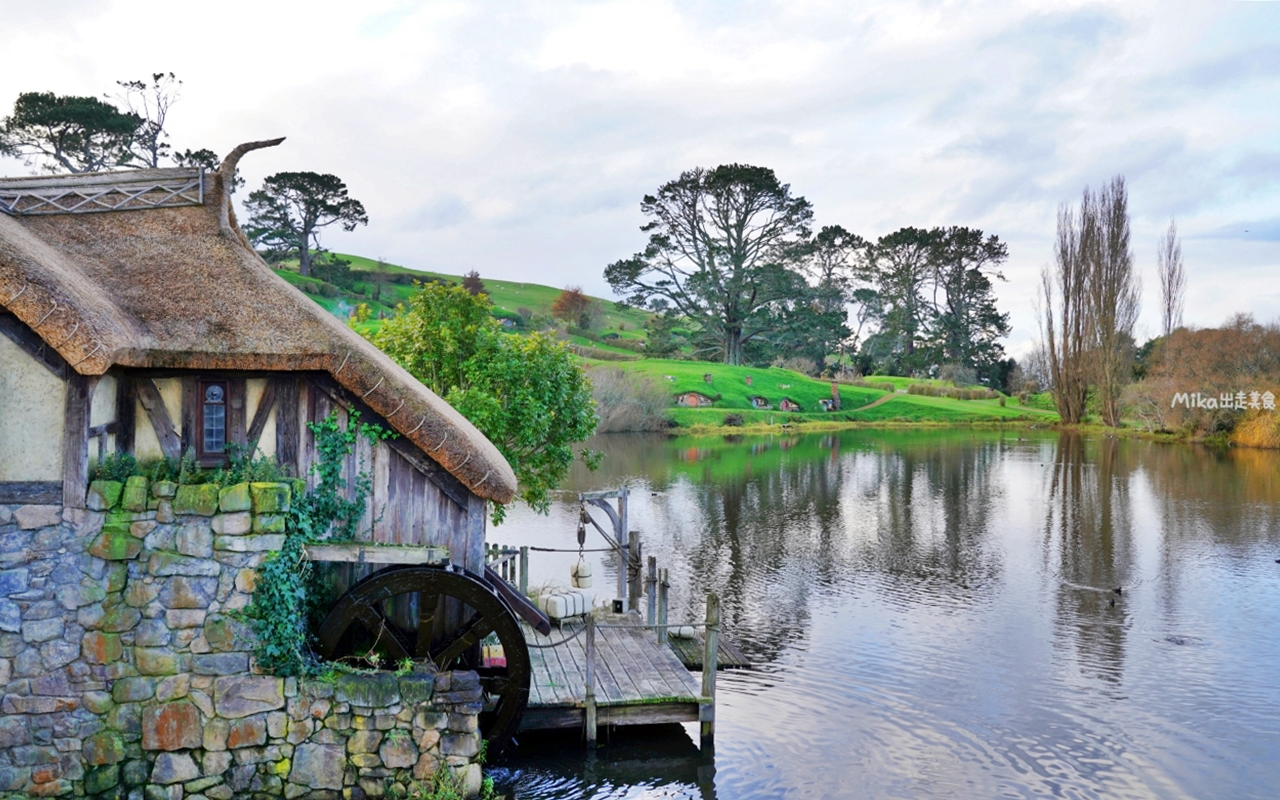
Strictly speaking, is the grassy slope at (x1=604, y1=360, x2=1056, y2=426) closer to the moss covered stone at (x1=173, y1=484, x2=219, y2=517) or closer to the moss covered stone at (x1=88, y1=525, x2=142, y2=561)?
the moss covered stone at (x1=173, y1=484, x2=219, y2=517)

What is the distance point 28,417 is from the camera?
921cm

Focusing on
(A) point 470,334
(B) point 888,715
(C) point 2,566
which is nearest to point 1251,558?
(B) point 888,715

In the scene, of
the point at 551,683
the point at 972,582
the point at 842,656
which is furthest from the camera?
the point at 972,582

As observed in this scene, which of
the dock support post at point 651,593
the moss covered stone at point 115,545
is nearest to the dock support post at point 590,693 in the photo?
the dock support post at point 651,593

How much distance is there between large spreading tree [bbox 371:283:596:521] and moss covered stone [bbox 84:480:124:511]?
928cm

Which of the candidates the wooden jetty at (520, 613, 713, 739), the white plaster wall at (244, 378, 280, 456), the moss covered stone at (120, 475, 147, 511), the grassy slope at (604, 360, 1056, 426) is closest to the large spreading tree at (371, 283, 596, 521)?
the wooden jetty at (520, 613, 713, 739)

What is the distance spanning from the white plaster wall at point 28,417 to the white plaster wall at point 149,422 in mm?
1097

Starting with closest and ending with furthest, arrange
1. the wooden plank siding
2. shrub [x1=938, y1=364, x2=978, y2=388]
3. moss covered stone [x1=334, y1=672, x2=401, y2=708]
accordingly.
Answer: moss covered stone [x1=334, y1=672, x2=401, y2=708]
the wooden plank siding
shrub [x1=938, y1=364, x2=978, y2=388]

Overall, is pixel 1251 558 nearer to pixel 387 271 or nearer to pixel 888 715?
pixel 888 715

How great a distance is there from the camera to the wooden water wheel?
1068cm

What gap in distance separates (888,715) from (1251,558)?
61.7ft

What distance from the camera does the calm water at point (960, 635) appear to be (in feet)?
43.8

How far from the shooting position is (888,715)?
15.6 m

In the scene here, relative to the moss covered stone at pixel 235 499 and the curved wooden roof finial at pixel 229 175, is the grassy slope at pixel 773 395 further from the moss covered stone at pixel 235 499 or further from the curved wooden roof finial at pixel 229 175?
the moss covered stone at pixel 235 499
